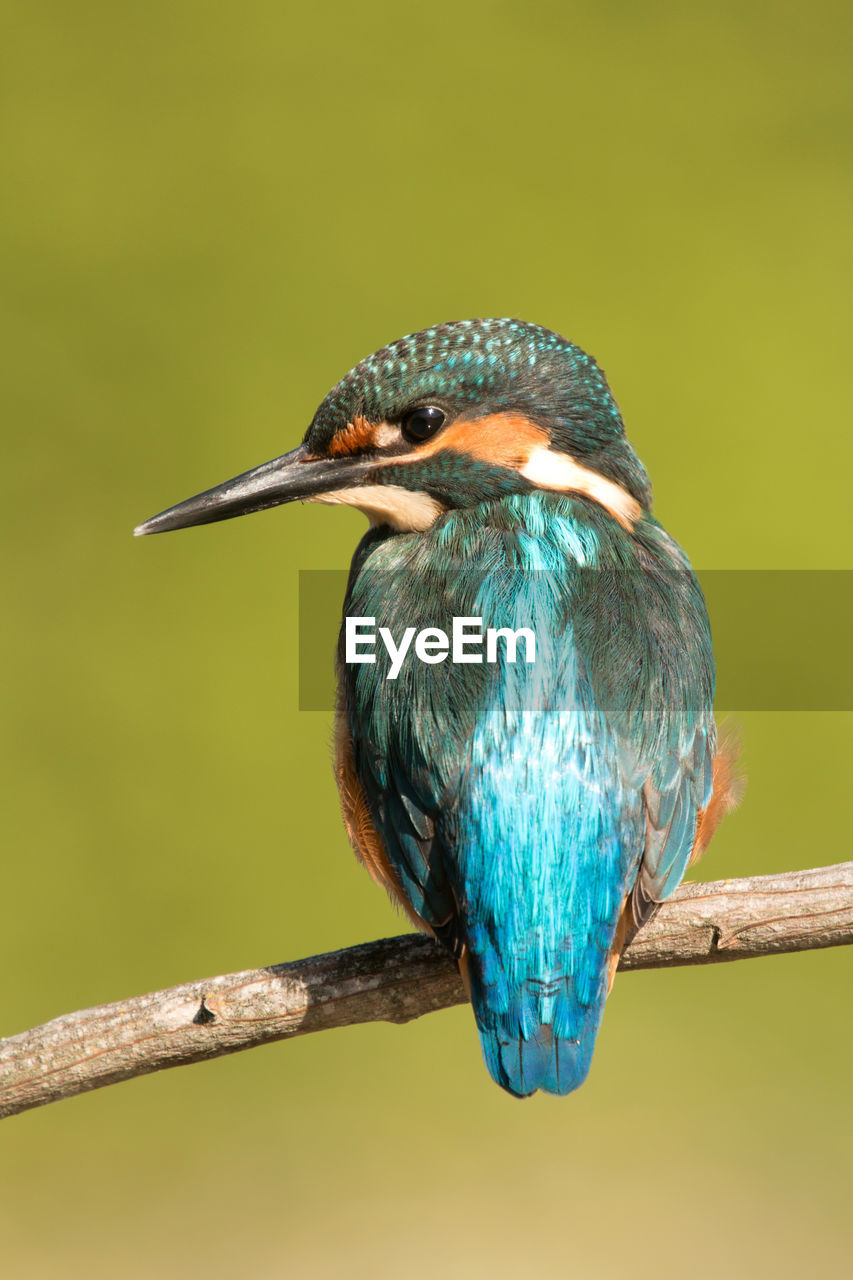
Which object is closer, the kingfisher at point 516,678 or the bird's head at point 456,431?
the kingfisher at point 516,678

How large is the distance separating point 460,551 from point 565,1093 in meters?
0.64

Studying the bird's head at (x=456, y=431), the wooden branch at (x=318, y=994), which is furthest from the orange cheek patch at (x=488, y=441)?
the wooden branch at (x=318, y=994)

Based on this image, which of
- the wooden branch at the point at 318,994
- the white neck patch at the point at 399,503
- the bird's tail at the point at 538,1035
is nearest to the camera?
the bird's tail at the point at 538,1035

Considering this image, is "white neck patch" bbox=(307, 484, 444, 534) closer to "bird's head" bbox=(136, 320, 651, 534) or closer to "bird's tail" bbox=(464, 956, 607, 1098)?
"bird's head" bbox=(136, 320, 651, 534)

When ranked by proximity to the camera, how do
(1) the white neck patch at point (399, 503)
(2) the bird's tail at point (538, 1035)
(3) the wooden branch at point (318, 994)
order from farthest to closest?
(1) the white neck patch at point (399, 503)
(3) the wooden branch at point (318, 994)
(2) the bird's tail at point (538, 1035)

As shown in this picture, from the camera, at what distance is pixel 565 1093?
1595 mm

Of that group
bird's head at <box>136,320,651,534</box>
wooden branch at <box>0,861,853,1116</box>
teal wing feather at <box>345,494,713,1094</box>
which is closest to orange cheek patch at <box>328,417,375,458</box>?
bird's head at <box>136,320,651,534</box>

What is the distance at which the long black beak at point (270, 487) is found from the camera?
192 centimetres

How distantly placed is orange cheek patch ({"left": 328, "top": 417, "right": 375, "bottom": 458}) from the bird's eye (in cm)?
5

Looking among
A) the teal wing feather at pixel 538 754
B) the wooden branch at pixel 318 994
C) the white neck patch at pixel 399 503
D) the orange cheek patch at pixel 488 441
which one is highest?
the orange cheek patch at pixel 488 441

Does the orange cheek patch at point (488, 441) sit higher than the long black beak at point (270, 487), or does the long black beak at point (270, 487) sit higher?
the orange cheek patch at point (488, 441)

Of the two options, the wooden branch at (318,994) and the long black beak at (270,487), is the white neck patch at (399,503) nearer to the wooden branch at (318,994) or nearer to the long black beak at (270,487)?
the long black beak at (270,487)

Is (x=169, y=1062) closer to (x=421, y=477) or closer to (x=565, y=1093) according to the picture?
(x=565, y=1093)

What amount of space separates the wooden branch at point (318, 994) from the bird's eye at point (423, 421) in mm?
630
